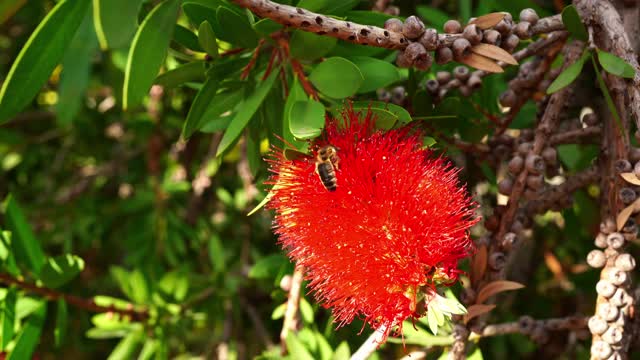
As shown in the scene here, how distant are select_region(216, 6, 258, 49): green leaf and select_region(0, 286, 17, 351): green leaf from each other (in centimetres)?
73

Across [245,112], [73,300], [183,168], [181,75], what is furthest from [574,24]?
[183,168]

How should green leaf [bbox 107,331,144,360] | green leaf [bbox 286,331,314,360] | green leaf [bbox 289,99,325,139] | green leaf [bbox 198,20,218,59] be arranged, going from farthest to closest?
1. green leaf [bbox 107,331,144,360]
2. green leaf [bbox 286,331,314,360]
3. green leaf [bbox 198,20,218,59]
4. green leaf [bbox 289,99,325,139]

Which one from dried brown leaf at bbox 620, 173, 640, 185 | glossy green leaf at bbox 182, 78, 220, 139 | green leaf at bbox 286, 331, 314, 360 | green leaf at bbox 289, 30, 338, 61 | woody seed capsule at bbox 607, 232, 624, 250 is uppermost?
green leaf at bbox 289, 30, 338, 61

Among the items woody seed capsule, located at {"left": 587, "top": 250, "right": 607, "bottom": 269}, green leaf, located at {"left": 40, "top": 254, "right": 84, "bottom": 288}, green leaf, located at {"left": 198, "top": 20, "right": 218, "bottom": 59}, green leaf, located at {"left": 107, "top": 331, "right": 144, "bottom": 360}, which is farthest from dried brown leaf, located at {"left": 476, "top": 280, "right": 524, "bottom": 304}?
green leaf, located at {"left": 107, "top": 331, "right": 144, "bottom": 360}

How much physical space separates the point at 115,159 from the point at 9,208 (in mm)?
1110

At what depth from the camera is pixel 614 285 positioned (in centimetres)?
106

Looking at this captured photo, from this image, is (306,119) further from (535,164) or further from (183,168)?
(183,168)

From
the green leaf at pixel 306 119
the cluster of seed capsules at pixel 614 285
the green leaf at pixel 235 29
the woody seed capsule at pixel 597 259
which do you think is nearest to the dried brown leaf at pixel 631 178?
the cluster of seed capsules at pixel 614 285

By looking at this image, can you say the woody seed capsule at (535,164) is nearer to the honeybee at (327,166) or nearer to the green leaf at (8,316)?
the honeybee at (327,166)

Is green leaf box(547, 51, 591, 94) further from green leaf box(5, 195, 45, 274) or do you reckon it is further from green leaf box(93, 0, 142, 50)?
green leaf box(5, 195, 45, 274)

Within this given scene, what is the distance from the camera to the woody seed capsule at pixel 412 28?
95 centimetres

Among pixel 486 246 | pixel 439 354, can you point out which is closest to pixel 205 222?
pixel 439 354

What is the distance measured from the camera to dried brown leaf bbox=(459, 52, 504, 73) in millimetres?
987

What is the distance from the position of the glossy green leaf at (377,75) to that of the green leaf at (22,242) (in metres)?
0.81
